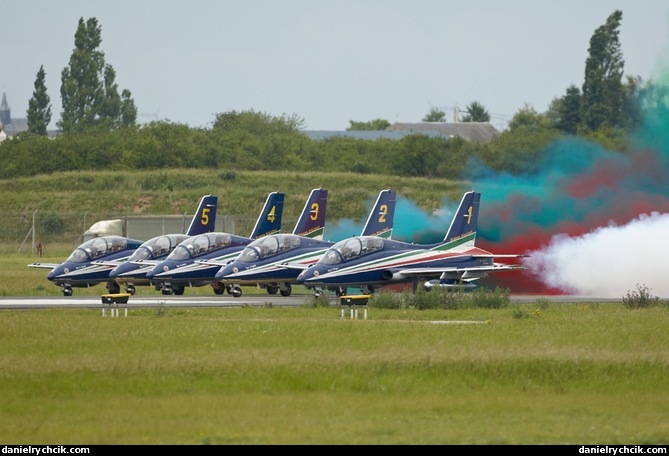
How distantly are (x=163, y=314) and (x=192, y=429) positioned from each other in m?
18.3

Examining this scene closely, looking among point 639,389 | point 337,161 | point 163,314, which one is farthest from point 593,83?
point 639,389

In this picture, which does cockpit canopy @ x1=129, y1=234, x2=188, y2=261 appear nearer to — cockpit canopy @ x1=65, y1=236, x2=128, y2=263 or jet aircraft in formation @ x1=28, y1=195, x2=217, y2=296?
jet aircraft in formation @ x1=28, y1=195, x2=217, y2=296

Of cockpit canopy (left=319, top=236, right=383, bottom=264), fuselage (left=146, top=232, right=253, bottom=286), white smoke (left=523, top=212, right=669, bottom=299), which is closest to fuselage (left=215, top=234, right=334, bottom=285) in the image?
fuselage (left=146, top=232, right=253, bottom=286)

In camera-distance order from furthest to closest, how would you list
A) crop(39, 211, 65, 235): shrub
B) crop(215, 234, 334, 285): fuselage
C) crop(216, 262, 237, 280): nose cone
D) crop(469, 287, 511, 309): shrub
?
crop(39, 211, 65, 235): shrub
crop(215, 234, 334, 285): fuselage
crop(216, 262, 237, 280): nose cone
crop(469, 287, 511, 309): shrub

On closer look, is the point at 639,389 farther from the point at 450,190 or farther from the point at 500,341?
the point at 450,190

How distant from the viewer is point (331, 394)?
24.4 metres

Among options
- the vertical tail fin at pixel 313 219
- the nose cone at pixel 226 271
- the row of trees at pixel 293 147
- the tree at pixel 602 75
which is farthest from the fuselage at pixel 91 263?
the tree at pixel 602 75

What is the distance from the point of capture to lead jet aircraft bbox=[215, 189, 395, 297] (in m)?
51.7

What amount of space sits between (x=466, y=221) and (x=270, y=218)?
946cm

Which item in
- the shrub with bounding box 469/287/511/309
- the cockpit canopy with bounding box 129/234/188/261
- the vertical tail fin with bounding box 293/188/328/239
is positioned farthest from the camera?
the vertical tail fin with bounding box 293/188/328/239

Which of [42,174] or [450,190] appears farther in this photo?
[42,174]

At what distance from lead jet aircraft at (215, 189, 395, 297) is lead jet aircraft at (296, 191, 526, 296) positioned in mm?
1848

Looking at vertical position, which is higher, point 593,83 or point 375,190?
point 593,83

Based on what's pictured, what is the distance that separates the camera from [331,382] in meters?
25.2
